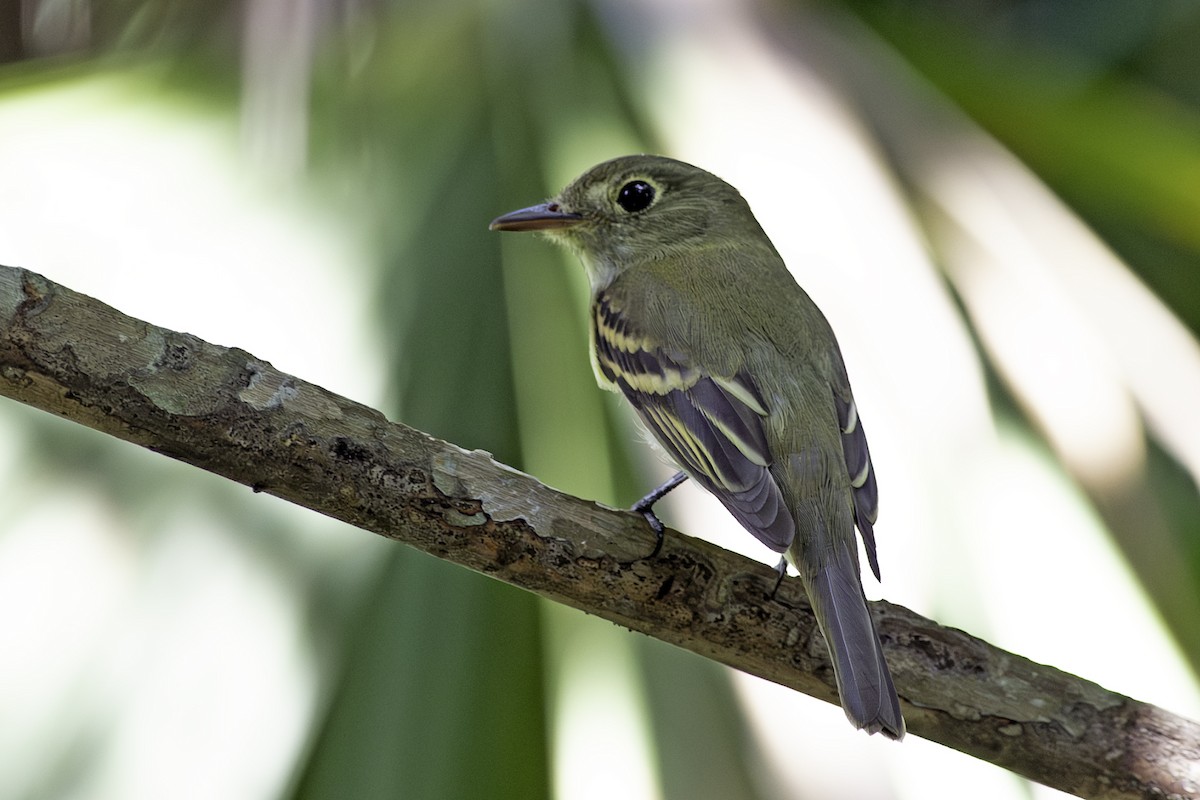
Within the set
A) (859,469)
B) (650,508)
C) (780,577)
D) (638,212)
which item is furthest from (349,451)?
(638,212)

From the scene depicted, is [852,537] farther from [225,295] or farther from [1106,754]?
[225,295]

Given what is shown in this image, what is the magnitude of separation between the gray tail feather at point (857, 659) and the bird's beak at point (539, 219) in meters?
0.98

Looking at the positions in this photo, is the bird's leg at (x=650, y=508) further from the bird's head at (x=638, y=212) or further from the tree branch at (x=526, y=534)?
the bird's head at (x=638, y=212)

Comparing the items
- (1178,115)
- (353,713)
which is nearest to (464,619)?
(353,713)

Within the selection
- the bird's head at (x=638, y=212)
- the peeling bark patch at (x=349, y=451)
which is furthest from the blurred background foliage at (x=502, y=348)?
the peeling bark patch at (x=349, y=451)

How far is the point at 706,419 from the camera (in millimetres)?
1874

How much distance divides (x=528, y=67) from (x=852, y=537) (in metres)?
1.62

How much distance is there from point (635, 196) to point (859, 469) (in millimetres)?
794

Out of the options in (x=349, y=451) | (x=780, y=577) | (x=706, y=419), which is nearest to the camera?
(x=349, y=451)

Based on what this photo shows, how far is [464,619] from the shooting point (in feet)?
7.11

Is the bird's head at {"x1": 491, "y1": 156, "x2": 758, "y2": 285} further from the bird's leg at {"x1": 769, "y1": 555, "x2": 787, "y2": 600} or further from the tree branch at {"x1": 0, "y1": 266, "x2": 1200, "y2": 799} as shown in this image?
the tree branch at {"x1": 0, "y1": 266, "x2": 1200, "y2": 799}

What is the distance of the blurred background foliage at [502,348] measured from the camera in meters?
2.06

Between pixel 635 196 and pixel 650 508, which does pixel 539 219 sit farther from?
pixel 650 508

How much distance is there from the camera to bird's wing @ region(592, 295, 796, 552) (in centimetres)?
171
